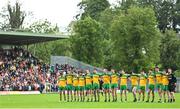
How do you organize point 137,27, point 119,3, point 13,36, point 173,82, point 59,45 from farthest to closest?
1. point 119,3
2. point 59,45
3. point 137,27
4. point 13,36
5. point 173,82

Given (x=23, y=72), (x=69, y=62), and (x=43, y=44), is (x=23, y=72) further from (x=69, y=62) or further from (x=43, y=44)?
(x=43, y=44)

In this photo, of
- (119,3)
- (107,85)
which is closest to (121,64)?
(119,3)

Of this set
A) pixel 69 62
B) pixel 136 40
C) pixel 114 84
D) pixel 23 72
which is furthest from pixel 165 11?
pixel 114 84

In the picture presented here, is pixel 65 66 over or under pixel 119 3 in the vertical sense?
under

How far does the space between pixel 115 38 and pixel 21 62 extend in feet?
62.2

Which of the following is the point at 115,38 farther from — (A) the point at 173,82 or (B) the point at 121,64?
(A) the point at 173,82

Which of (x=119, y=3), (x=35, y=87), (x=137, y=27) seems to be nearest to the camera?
(x=35, y=87)

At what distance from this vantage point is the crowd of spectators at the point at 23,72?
62.7m

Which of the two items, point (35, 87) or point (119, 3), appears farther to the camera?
point (119, 3)

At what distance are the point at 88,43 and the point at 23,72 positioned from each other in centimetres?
2067

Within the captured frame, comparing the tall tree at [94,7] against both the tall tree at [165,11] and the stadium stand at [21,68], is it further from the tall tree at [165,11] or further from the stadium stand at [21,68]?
the stadium stand at [21,68]

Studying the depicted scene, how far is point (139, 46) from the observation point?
81000 millimetres

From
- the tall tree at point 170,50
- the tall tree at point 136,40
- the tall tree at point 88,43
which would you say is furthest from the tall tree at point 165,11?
the tall tree at point 136,40

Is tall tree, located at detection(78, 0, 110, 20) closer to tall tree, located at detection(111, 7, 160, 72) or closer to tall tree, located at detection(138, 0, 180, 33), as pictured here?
tall tree, located at detection(138, 0, 180, 33)
